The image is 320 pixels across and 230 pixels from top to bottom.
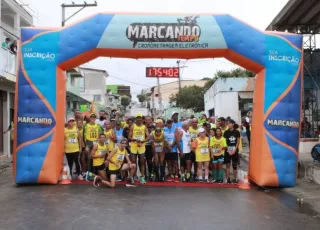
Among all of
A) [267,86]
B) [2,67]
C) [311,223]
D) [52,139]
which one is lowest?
[311,223]

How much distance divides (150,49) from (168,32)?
595 millimetres

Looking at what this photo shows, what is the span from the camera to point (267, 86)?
984 cm

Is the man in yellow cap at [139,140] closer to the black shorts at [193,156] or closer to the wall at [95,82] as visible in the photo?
the black shorts at [193,156]

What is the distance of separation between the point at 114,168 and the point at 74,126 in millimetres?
1720

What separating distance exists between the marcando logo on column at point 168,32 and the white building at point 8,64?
7.51 meters

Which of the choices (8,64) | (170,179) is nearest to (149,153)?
(170,179)

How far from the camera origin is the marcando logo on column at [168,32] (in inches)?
388

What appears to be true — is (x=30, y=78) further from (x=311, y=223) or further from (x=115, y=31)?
(x=311, y=223)

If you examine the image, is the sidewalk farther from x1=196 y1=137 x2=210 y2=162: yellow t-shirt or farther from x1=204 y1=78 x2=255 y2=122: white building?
x1=204 y1=78 x2=255 y2=122: white building

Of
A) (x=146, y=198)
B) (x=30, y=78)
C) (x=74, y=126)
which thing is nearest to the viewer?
(x=146, y=198)

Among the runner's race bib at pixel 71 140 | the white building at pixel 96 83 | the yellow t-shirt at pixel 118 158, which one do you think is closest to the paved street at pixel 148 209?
the yellow t-shirt at pixel 118 158

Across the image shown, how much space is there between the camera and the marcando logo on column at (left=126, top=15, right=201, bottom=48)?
388 inches

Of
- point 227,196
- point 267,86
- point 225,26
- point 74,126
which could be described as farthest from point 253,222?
point 74,126

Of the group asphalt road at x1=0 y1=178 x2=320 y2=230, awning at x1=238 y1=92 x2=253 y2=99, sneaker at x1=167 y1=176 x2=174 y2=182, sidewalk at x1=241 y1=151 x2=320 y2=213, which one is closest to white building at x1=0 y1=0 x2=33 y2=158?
asphalt road at x1=0 y1=178 x2=320 y2=230
